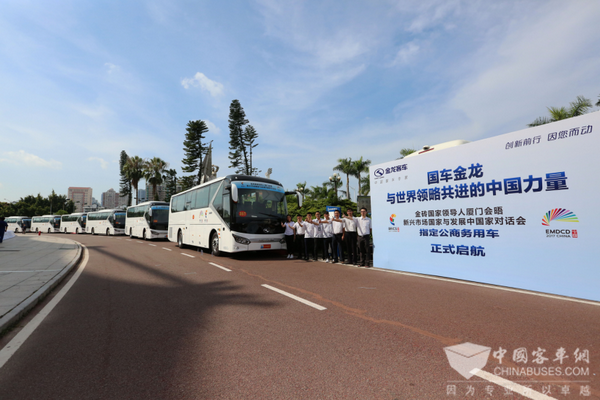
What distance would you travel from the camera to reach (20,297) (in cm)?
612

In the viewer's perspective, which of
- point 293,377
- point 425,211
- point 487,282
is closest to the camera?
point 293,377

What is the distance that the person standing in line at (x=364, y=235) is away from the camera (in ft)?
33.6

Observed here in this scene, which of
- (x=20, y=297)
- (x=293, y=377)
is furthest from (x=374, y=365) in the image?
(x=20, y=297)

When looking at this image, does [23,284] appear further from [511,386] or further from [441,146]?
[441,146]

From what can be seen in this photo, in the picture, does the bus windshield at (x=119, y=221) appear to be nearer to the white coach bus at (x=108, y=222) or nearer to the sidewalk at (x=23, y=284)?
the white coach bus at (x=108, y=222)

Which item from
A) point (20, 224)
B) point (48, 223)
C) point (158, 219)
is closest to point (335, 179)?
point (158, 219)

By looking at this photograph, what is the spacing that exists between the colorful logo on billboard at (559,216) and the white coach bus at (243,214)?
8.83 metres

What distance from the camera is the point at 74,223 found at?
46750 mm

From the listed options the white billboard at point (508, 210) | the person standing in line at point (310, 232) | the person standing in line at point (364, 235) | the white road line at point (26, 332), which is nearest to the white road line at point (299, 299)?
the white road line at point (26, 332)

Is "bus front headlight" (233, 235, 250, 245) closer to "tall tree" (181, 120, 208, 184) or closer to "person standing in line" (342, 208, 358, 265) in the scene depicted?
"person standing in line" (342, 208, 358, 265)

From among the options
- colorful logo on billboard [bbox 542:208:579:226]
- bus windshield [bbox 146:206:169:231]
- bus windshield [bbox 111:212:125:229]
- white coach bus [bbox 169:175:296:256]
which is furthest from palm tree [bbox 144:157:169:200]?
colorful logo on billboard [bbox 542:208:579:226]

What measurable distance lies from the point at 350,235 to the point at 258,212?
12.8 feet

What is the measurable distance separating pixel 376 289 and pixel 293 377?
4072 mm

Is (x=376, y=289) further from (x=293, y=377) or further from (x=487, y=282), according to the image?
(x=293, y=377)
